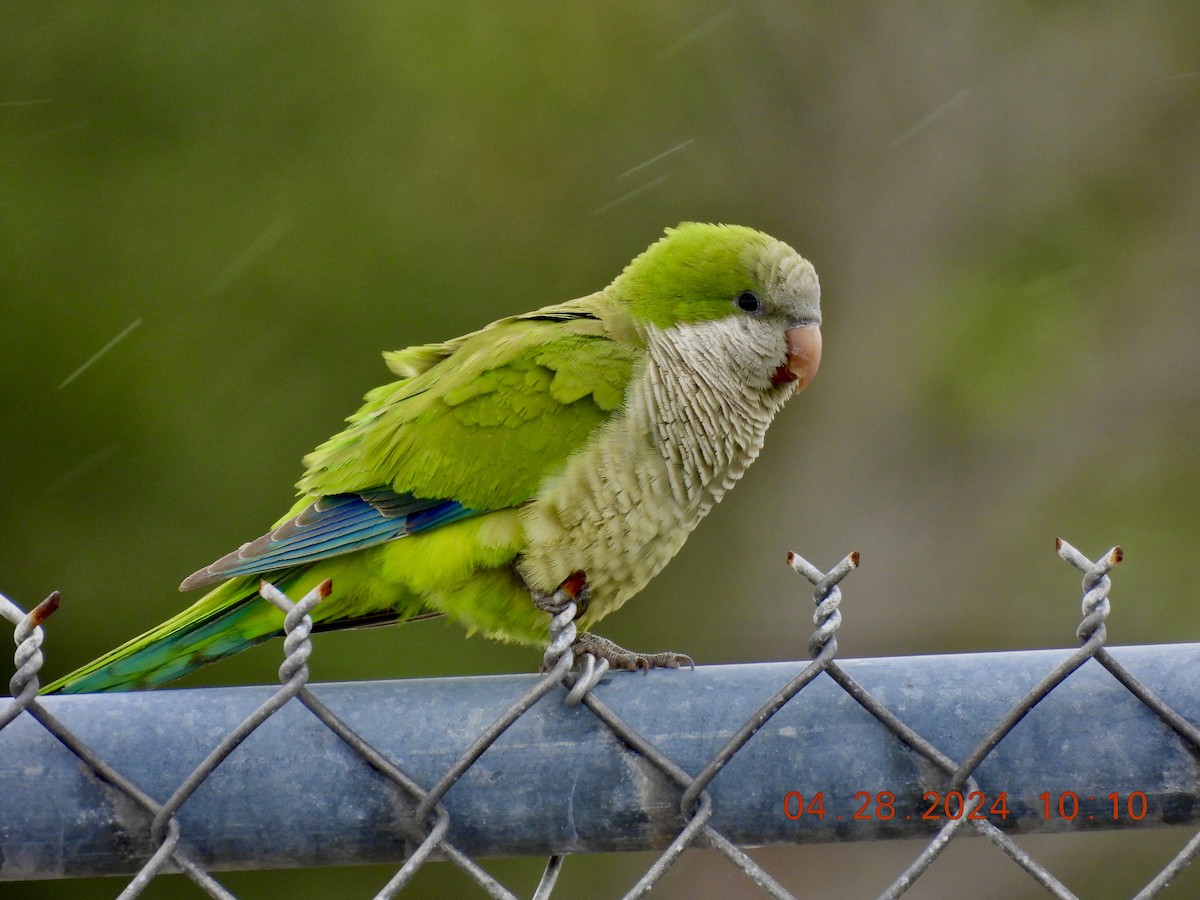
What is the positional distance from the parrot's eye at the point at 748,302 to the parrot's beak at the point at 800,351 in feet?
0.30

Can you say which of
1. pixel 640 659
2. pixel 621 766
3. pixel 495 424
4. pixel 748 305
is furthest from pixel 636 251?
pixel 621 766

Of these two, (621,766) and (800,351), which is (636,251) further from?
(621,766)

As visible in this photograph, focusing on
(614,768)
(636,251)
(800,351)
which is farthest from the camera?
(636,251)

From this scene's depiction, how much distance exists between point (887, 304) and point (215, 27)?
335cm

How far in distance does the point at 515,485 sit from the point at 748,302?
75 centimetres

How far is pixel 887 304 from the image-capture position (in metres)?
5.67

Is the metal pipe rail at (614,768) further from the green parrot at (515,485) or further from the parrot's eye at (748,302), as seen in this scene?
the parrot's eye at (748,302)

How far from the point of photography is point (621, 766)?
4.06 feet

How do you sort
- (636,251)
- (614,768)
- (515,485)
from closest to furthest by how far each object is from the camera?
(614,768) < (515,485) < (636,251)

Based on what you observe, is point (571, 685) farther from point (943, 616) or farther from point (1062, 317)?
point (1062, 317)

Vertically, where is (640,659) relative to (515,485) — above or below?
below

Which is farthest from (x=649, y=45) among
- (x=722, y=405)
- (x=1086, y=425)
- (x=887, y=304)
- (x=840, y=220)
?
(x=722, y=405)

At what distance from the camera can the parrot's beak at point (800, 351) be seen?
9.43 feet

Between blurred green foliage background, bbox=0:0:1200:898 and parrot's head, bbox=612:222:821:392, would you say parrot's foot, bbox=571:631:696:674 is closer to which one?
parrot's head, bbox=612:222:821:392
